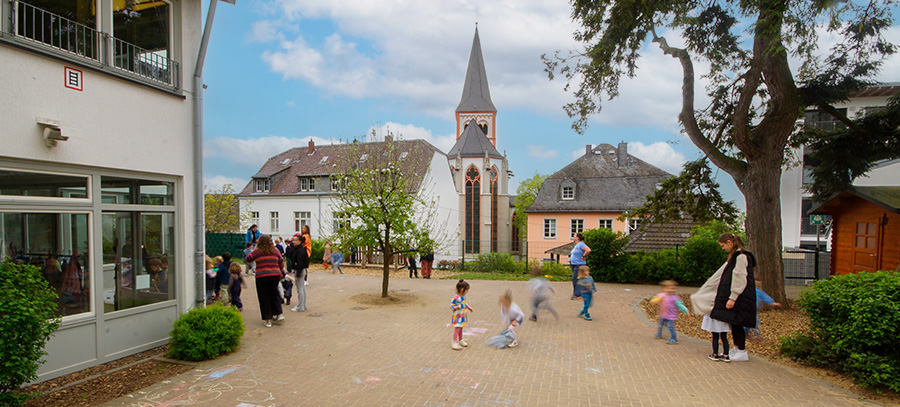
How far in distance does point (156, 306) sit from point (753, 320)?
342 inches

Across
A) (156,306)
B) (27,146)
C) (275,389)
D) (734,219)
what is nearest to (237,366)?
(275,389)

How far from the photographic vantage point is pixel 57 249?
5848 mm

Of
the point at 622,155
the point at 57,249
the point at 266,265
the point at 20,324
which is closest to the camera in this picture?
the point at 20,324

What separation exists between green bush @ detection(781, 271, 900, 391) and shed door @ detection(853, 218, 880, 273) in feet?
35.4

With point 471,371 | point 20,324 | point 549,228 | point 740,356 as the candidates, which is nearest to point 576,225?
point 549,228

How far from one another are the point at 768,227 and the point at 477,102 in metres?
64.7

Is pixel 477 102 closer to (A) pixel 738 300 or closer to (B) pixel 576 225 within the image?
(B) pixel 576 225

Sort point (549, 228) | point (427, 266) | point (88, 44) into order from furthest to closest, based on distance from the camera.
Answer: point (549, 228) → point (427, 266) → point (88, 44)

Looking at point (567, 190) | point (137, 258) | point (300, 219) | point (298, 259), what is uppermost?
point (567, 190)

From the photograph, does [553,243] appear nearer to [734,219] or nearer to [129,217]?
[734,219]

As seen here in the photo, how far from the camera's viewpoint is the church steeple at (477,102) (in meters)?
72.4

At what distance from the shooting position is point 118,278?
6.62m

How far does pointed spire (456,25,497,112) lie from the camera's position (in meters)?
72.8

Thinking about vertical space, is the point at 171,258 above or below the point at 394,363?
above
